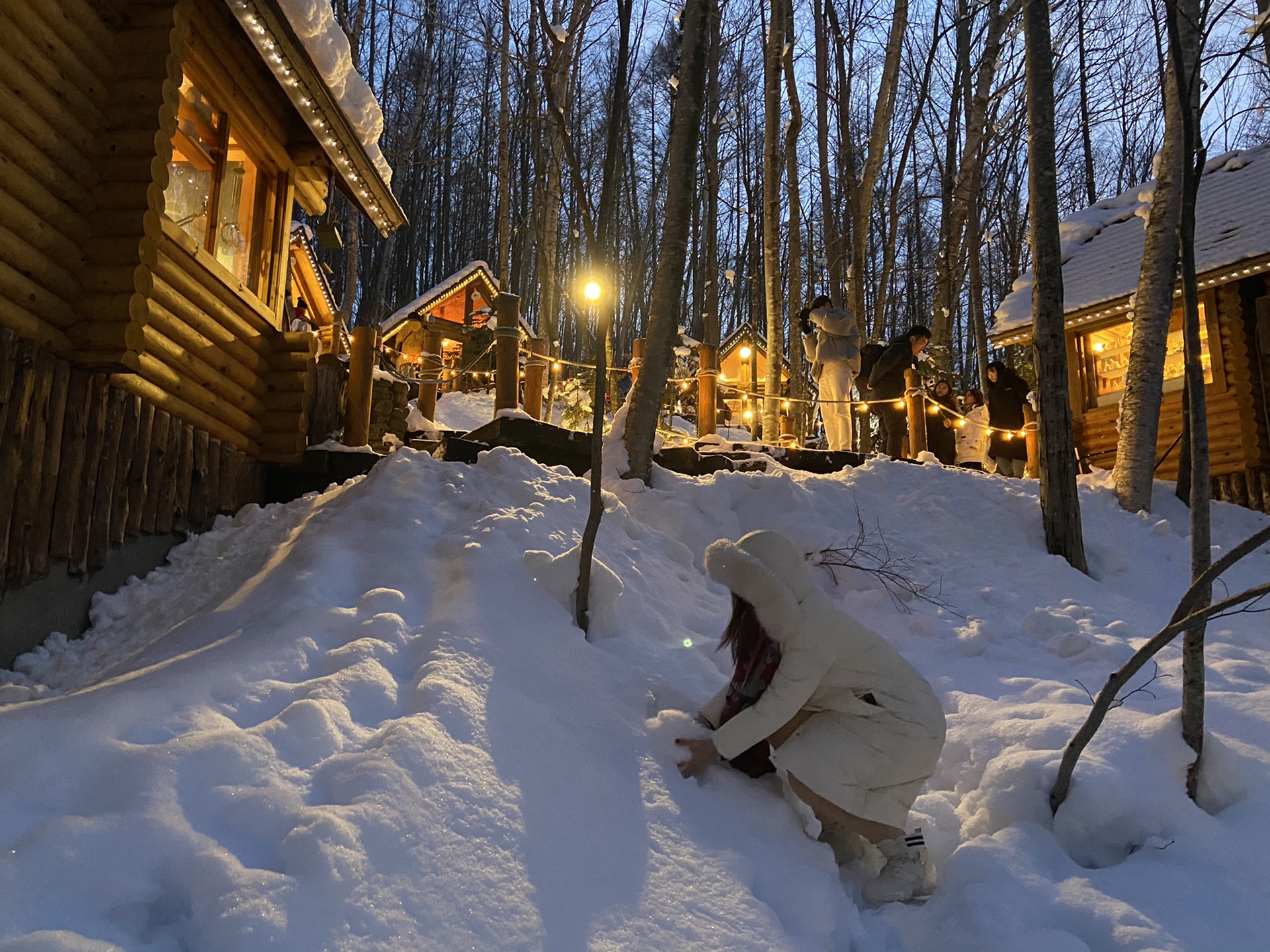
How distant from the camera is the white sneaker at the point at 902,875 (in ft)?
8.93

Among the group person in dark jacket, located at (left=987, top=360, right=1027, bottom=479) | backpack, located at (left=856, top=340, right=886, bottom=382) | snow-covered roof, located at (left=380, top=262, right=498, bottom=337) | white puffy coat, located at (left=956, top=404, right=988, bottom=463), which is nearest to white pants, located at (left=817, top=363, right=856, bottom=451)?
backpack, located at (left=856, top=340, right=886, bottom=382)

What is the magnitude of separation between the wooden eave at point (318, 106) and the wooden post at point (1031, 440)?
749cm

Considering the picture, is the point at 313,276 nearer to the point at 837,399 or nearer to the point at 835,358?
the point at 835,358

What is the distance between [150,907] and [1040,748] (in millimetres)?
3239

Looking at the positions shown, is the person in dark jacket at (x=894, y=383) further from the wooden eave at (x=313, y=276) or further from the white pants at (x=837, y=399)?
the wooden eave at (x=313, y=276)

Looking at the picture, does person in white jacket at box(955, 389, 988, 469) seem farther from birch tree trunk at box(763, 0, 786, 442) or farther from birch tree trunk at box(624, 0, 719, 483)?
birch tree trunk at box(624, 0, 719, 483)

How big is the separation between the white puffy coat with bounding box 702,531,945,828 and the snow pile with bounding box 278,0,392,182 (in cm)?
581

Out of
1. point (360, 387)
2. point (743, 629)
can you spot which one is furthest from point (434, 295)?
point (743, 629)

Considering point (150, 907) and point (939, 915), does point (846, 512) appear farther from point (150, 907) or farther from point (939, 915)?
point (150, 907)

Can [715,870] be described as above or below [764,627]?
below

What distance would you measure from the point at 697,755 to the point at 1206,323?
11297 mm

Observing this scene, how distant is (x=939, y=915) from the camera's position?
2631 mm

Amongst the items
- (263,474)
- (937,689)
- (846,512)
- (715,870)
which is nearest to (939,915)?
(715,870)

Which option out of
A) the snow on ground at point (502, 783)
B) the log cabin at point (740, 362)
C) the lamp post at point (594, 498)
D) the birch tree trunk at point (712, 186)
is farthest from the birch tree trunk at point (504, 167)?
the lamp post at point (594, 498)
